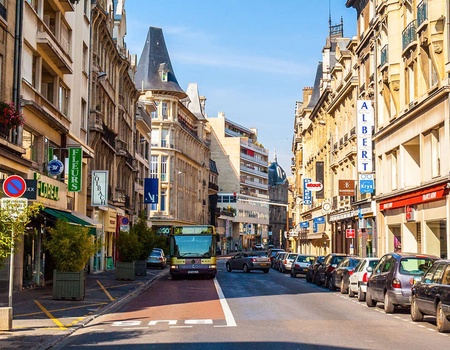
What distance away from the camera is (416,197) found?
107 ft

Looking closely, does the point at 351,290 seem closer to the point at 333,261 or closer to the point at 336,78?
the point at 333,261

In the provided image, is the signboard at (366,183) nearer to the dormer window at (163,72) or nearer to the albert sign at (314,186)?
the albert sign at (314,186)

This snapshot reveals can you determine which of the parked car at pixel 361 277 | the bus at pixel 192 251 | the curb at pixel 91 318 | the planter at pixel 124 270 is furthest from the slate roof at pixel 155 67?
the parked car at pixel 361 277

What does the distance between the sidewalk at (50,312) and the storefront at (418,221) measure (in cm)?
1236

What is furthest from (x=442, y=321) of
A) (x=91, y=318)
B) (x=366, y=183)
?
(x=366, y=183)

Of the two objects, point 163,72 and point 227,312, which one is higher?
point 163,72

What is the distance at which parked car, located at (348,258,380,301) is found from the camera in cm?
2441

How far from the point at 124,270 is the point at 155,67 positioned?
58.3 m

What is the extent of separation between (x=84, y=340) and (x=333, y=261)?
782 inches

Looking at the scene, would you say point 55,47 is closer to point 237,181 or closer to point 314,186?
point 314,186

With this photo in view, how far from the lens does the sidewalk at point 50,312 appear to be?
13883 millimetres

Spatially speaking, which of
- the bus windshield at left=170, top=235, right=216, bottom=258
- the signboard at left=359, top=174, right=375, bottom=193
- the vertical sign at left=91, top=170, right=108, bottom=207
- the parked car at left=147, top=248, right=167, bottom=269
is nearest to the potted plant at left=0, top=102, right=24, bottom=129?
the bus windshield at left=170, top=235, right=216, bottom=258

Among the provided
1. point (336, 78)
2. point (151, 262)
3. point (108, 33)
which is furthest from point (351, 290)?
point (336, 78)

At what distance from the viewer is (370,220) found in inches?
1719
